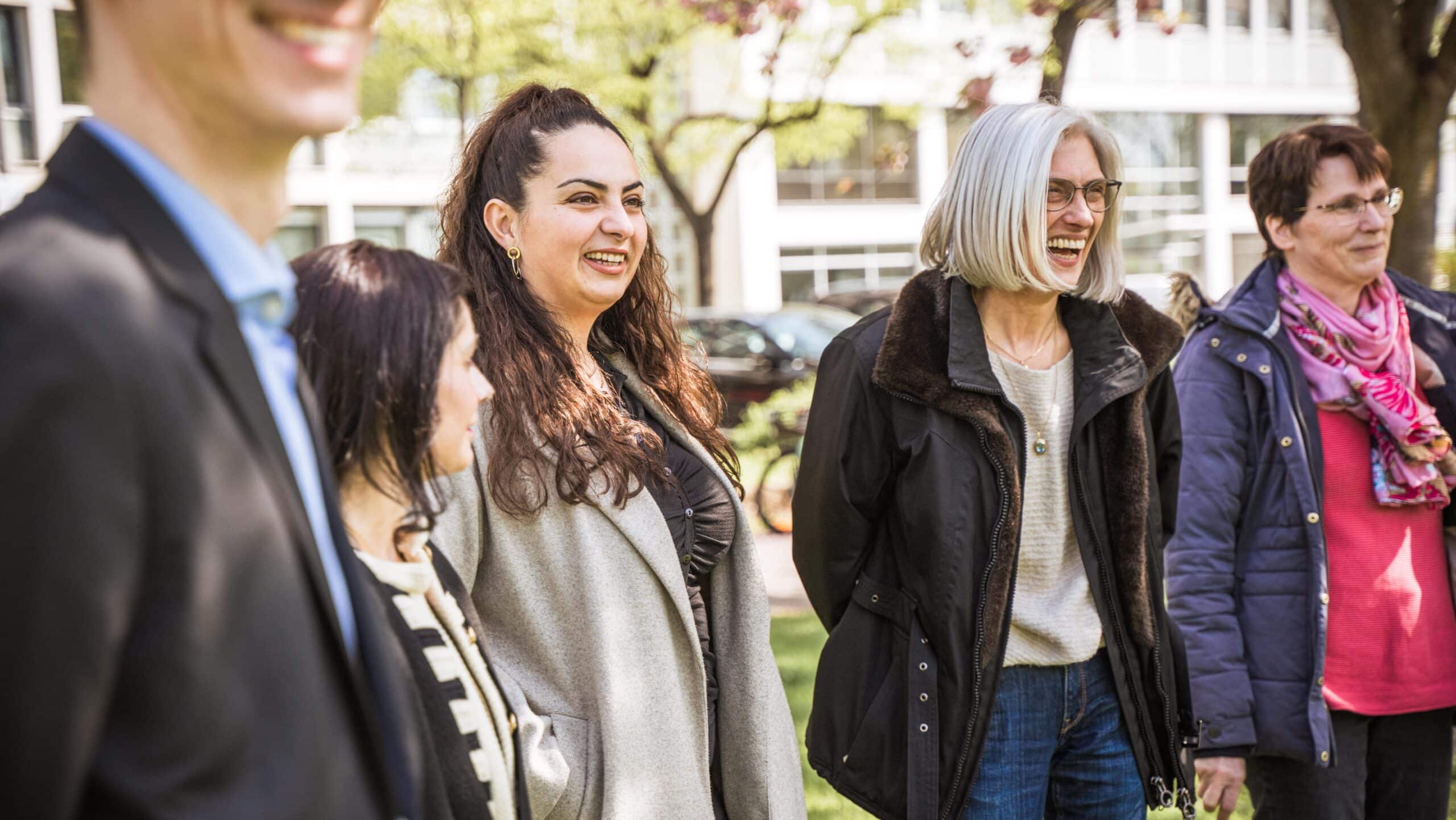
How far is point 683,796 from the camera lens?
2334 mm

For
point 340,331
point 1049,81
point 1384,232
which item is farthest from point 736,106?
point 340,331

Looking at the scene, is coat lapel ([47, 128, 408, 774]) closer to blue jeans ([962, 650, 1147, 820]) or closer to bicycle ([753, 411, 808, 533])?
blue jeans ([962, 650, 1147, 820])

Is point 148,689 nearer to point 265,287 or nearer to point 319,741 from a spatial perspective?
point 319,741

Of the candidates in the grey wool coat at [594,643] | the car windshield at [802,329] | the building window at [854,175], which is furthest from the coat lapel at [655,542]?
the building window at [854,175]

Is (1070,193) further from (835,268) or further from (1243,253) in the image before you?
(1243,253)

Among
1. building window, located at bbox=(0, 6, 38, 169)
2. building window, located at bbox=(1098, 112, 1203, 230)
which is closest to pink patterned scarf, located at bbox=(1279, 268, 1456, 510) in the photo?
building window, located at bbox=(0, 6, 38, 169)

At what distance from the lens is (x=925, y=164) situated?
1227 inches

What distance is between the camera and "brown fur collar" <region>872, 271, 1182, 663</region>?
272cm

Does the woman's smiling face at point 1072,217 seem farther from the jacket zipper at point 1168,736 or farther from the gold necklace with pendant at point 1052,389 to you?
the jacket zipper at point 1168,736

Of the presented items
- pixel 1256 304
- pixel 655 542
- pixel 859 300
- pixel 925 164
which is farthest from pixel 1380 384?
pixel 925 164

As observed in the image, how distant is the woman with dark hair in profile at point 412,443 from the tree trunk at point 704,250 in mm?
17429

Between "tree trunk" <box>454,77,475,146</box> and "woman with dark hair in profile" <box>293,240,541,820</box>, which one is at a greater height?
"tree trunk" <box>454,77,475,146</box>

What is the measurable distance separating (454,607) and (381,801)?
76cm

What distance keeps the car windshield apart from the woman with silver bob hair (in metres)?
10.9
